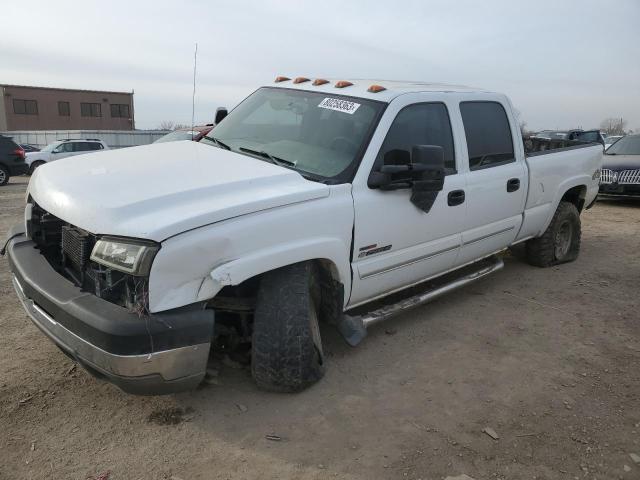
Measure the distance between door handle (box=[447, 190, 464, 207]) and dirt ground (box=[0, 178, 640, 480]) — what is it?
3.33ft

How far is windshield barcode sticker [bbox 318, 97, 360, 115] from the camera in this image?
3717 mm

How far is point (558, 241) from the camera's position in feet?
19.7

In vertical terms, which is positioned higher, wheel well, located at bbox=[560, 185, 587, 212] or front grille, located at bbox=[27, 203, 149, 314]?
wheel well, located at bbox=[560, 185, 587, 212]

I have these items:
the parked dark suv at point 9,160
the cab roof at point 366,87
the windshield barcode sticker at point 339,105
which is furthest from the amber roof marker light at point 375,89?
the parked dark suv at point 9,160

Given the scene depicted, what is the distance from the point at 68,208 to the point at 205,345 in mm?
1029

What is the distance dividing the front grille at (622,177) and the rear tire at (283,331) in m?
9.42

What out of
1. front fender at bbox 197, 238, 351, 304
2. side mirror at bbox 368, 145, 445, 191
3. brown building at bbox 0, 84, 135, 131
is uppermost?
side mirror at bbox 368, 145, 445, 191

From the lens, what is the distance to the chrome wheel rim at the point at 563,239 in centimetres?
599

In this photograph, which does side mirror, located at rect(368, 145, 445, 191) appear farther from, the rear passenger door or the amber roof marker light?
the rear passenger door

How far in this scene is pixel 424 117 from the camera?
3.94 metres

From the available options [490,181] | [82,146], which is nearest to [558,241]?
[490,181]

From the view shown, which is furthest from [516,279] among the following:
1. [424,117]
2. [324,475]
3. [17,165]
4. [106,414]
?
[17,165]

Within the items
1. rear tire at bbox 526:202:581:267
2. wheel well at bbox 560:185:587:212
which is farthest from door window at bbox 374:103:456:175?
wheel well at bbox 560:185:587:212

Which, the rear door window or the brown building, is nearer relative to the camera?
the rear door window
